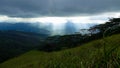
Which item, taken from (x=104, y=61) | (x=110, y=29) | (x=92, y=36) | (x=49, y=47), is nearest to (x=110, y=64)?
(x=104, y=61)

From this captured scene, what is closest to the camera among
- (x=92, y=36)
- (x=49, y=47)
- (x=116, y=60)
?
(x=116, y=60)

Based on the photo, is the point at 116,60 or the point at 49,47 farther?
the point at 49,47

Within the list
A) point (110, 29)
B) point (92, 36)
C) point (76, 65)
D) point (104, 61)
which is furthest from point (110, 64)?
point (92, 36)

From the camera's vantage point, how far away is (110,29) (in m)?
3.01

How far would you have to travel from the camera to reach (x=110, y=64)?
3041mm

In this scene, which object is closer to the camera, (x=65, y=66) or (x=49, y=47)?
(x=65, y=66)

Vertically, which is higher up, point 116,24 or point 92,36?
point 116,24

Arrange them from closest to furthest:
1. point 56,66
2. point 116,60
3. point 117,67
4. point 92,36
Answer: point 117,67 < point 116,60 < point 56,66 < point 92,36

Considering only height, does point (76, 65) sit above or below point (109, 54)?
below

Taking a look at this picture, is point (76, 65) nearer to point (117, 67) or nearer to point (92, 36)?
point (117, 67)

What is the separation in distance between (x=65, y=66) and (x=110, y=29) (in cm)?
132

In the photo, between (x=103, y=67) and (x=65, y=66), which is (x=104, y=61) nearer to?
(x=103, y=67)

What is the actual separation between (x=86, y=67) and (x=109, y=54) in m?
0.45

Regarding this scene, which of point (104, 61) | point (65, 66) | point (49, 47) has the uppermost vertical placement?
point (104, 61)
